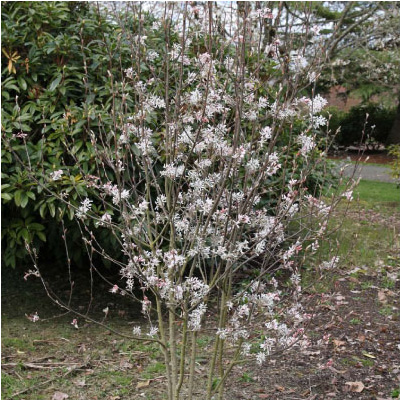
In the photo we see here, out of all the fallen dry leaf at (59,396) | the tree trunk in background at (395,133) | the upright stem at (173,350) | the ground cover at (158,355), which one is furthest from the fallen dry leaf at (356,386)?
the tree trunk in background at (395,133)

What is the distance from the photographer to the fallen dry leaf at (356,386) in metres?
3.30

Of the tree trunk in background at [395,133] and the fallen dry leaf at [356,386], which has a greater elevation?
the fallen dry leaf at [356,386]

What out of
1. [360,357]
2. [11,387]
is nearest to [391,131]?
[360,357]

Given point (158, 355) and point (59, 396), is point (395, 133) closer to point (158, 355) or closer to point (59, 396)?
point (158, 355)

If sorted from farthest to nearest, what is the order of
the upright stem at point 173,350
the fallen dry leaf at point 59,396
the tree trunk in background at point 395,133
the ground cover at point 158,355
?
the tree trunk in background at point 395,133, the ground cover at point 158,355, the fallen dry leaf at point 59,396, the upright stem at point 173,350

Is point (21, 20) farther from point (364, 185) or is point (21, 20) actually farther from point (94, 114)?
point (364, 185)

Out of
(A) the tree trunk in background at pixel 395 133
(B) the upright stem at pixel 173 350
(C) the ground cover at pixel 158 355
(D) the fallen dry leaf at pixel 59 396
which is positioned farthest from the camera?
(A) the tree trunk in background at pixel 395 133

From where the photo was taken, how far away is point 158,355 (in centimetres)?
382

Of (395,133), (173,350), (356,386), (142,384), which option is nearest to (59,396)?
(142,384)

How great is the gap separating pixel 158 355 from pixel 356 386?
136 centimetres

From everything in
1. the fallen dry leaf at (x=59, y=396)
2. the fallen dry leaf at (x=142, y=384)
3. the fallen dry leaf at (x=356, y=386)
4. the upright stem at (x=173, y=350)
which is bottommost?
the fallen dry leaf at (x=59, y=396)

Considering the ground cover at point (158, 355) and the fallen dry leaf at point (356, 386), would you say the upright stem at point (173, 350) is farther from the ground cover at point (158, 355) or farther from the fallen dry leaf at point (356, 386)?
the fallen dry leaf at point (356, 386)

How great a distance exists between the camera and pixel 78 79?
4.35 meters

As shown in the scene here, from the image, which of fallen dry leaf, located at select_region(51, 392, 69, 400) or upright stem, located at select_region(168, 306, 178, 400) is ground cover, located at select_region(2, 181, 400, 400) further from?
upright stem, located at select_region(168, 306, 178, 400)
